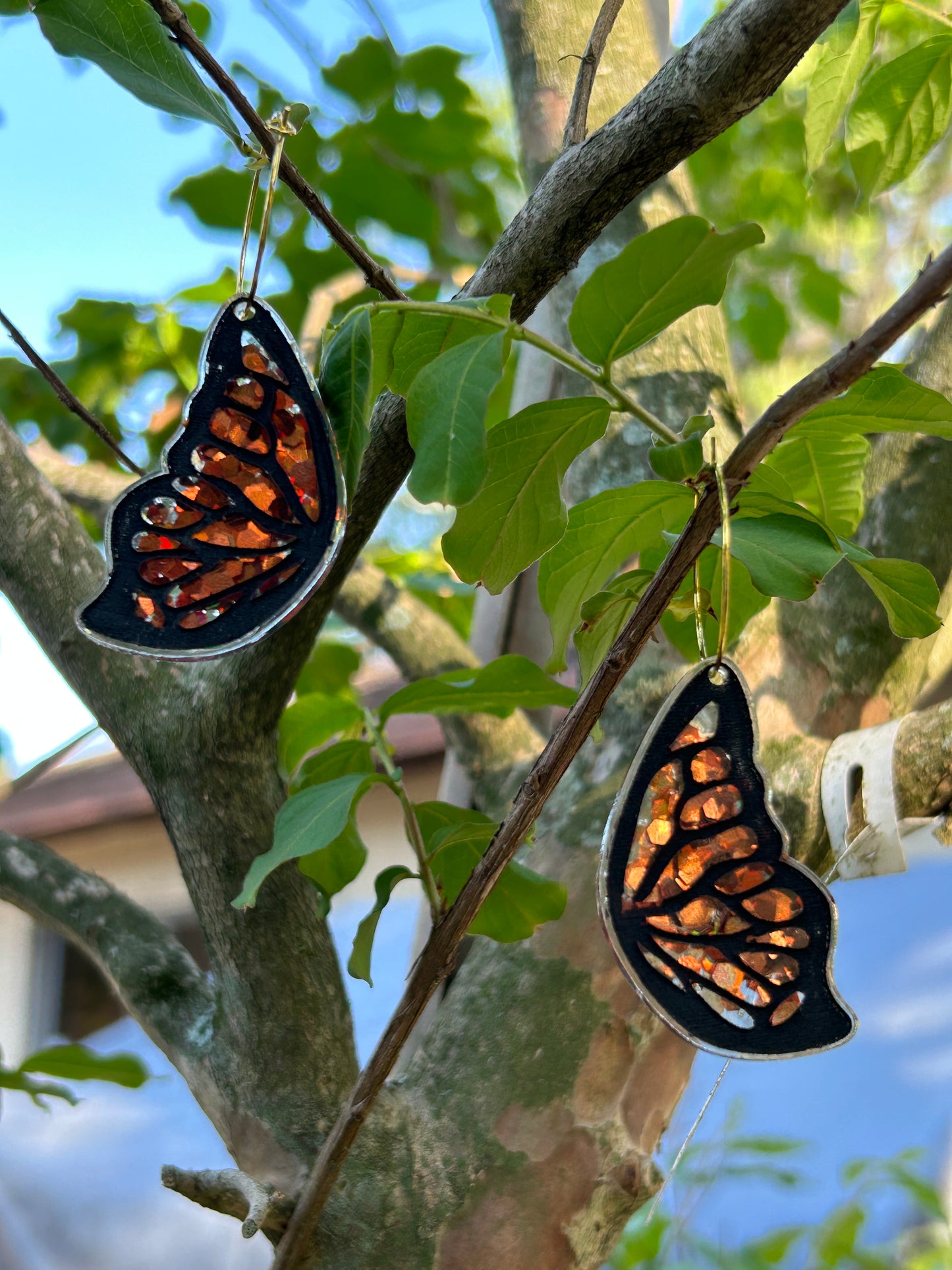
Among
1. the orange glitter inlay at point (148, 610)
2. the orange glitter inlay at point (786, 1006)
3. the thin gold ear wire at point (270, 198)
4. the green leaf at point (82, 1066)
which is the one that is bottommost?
the green leaf at point (82, 1066)

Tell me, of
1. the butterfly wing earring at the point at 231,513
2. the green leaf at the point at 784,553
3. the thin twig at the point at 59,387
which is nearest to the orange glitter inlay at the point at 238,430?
the butterfly wing earring at the point at 231,513

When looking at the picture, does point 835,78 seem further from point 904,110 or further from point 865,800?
point 865,800

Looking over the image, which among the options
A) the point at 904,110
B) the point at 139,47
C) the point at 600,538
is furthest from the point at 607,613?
the point at 904,110

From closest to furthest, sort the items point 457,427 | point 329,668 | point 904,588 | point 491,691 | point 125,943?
point 457,427 → point 904,588 → point 491,691 → point 125,943 → point 329,668

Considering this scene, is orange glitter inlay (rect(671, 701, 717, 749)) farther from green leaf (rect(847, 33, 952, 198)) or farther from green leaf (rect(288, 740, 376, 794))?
green leaf (rect(847, 33, 952, 198))

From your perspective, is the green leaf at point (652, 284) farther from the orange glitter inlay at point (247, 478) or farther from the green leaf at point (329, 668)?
the green leaf at point (329, 668)

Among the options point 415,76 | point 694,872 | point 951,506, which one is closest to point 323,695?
point 694,872

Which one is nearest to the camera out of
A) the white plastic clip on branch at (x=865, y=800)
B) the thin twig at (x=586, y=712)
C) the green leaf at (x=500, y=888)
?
the thin twig at (x=586, y=712)
